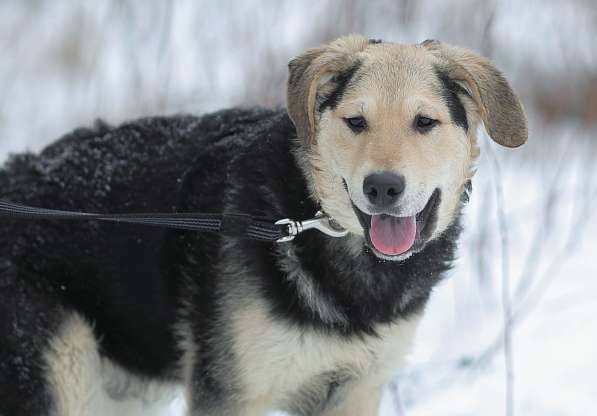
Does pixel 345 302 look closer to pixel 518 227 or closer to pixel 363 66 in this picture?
pixel 363 66

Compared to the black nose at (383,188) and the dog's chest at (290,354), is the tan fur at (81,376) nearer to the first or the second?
the dog's chest at (290,354)

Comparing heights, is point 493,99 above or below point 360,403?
above

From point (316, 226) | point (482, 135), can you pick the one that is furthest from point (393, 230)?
point (482, 135)

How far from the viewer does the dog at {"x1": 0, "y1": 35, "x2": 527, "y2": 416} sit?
110 inches

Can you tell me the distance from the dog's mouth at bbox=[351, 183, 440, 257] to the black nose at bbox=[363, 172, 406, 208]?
0.13 meters

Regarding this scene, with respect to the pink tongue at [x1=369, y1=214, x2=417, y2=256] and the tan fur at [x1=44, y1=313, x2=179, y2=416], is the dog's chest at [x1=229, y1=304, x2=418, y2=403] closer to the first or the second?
the pink tongue at [x1=369, y1=214, x2=417, y2=256]

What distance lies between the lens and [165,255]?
10.9 feet

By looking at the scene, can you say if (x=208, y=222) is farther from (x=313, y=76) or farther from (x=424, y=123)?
(x=424, y=123)

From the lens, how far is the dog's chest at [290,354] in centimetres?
294

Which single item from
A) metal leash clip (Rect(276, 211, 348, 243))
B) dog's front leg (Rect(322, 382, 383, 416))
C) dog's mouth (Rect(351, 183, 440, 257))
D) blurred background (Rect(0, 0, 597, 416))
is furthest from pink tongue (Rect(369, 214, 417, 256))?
blurred background (Rect(0, 0, 597, 416))

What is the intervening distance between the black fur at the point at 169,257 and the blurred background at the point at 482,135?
1796mm

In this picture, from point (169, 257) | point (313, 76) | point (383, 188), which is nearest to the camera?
point (383, 188)

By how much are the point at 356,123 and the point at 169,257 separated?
104 centimetres

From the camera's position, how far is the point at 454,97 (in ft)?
9.60
